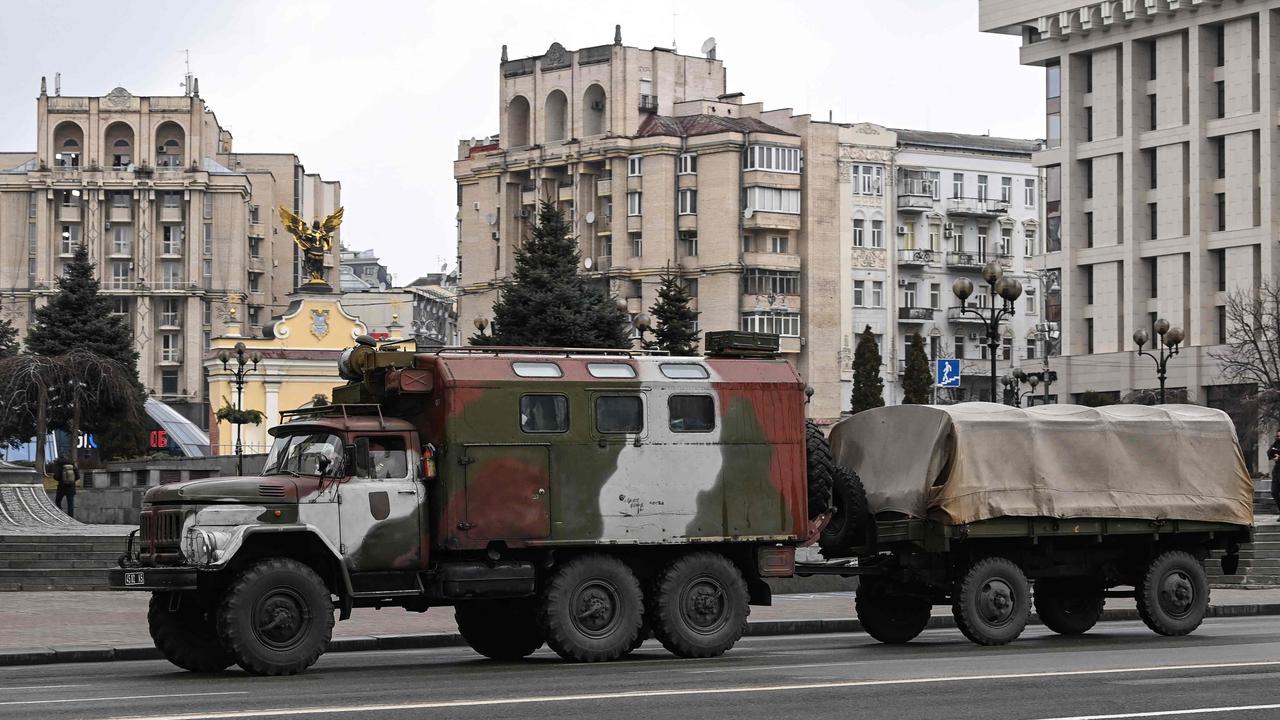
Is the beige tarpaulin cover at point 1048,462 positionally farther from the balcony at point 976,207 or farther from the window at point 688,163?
the balcony at point 976,207

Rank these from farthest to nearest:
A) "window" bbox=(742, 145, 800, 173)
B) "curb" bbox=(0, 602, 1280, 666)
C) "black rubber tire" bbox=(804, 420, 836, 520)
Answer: "window" bbox=(742, 145, 800, 173) → "black rubber tire" bbox=(804, 420, 836, 520) → "curb" bbox=(0, 602, 1280, 666)

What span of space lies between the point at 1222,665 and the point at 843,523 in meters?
5.11

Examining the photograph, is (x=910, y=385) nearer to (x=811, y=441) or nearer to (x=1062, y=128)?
(x=1062, y=128)

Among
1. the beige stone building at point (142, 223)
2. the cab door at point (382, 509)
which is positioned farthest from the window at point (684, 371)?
the beige stone building at point (142, 223)

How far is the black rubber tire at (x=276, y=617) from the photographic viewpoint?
17453 mm

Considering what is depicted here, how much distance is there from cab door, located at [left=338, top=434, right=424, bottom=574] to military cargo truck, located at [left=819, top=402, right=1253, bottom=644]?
4.53 meters

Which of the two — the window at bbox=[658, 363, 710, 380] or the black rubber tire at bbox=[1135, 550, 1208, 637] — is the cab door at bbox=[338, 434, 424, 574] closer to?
the window at bbox=[658, 363, 710, 380]

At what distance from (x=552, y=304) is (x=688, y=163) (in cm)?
4044

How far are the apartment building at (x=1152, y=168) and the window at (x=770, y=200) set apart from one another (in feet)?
56.4

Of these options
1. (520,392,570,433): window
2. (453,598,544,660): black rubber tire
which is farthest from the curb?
(520,392,570,433): window

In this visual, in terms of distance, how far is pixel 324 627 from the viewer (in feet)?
58.5

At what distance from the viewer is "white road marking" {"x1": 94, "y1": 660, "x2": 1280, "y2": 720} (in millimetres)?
13562

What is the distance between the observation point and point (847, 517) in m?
21.3

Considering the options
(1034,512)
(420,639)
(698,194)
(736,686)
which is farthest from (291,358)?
(736,686)
